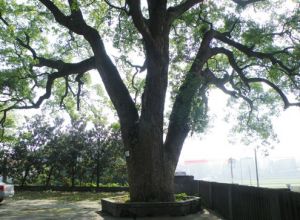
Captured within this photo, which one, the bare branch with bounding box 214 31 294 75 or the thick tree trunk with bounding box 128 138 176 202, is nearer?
the thick tree trunk with bounding box 128 138 176 202

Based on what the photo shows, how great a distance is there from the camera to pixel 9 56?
56.5 feet

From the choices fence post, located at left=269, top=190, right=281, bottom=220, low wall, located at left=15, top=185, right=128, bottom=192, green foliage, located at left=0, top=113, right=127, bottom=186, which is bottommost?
fence post, located at left=269, top=190, right=281, bottom=220

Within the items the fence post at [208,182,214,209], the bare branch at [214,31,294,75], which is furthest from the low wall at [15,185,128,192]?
the bare branch at [214,31,294,75]

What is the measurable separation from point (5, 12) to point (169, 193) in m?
10.8

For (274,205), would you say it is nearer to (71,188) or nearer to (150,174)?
(150,174)

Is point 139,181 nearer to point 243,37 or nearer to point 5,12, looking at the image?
point 243,37

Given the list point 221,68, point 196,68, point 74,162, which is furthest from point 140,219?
point 74,162

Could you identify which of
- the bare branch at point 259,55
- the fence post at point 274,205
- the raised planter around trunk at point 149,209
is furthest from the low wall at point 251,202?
the bare branch at point 259,55

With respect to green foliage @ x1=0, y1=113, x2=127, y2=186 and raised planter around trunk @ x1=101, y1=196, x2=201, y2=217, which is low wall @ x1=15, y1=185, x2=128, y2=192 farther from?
raised planter around trunk @ x1=101, y1=196, x2=201, y2=217

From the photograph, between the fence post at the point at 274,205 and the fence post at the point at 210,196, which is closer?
the fence post at the point at 274,205

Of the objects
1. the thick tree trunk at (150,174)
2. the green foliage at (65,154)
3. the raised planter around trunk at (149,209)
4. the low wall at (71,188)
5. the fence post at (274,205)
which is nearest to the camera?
the fence post at (274,205)

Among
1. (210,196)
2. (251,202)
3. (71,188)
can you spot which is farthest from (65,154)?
(251,202)

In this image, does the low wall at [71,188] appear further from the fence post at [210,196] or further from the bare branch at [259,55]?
the bare branch at [259,55]

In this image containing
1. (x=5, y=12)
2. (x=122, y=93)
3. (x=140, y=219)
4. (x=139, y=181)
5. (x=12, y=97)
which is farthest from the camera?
(x=12, y=97)
